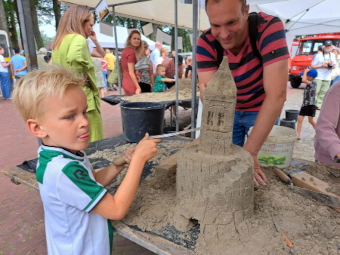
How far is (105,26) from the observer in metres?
5.54

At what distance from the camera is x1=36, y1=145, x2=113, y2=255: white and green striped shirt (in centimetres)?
105

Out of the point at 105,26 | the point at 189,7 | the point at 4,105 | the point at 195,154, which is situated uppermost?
the point at 189,7

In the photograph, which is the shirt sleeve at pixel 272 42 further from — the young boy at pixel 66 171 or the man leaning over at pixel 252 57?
the young boy at pixel 66 171

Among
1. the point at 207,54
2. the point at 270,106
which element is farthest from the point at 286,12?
the point at 270,106

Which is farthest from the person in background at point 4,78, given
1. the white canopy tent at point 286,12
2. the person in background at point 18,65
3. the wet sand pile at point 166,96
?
the wet sand pile at point 166,96

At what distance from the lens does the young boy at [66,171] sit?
1062 millimetres

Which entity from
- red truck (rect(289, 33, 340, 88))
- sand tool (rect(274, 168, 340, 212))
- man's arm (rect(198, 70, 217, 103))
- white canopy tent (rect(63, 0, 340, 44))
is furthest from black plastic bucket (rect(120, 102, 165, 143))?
red truck (rect(289, 33, 340, 88))

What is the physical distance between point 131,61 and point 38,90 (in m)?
3.75

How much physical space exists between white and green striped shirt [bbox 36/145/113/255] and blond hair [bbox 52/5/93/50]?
1.94 metres

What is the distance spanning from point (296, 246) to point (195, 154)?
581 mm

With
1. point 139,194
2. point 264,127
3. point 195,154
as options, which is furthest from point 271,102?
point 139,194

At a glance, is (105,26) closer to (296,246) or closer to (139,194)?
(139,194)

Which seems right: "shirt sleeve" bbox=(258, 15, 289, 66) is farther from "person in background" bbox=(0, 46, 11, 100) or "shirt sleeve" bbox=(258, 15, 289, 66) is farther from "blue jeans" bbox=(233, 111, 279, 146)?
"person in background" bbox=(0, 46, 11, 100)

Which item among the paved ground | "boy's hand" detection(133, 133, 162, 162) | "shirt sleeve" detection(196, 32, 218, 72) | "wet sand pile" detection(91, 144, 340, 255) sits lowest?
the paved ground
